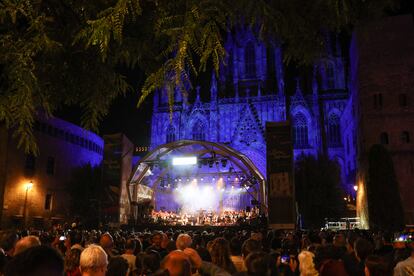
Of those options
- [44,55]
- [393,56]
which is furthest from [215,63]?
[393,56]

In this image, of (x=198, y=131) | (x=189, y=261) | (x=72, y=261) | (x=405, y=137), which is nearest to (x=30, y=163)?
(x=198, y=131)

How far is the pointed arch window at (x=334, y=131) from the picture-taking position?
48197mm

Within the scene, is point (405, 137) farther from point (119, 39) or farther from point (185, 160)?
point (119, 39)

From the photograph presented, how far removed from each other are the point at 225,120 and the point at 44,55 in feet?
159

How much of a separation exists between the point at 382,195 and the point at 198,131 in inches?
1184

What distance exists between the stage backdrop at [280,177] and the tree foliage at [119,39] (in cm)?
1811

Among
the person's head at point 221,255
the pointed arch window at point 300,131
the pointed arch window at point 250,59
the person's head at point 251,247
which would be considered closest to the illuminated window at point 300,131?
the pointed arch window at point 300,131

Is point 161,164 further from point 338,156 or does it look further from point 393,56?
point 338,156

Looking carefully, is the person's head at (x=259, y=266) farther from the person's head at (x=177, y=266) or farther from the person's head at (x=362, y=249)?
the person's head at (x=362, y=249)

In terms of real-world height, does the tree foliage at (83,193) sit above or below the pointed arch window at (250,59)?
below

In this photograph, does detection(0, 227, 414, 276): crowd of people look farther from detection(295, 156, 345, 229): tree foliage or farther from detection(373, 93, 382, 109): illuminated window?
detection(295, 156, 345, 229): tree foliage

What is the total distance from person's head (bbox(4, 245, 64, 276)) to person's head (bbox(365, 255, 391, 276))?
3.33 m

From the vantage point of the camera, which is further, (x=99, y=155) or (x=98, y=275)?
(x=99, y=155)

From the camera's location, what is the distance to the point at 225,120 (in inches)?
2031
